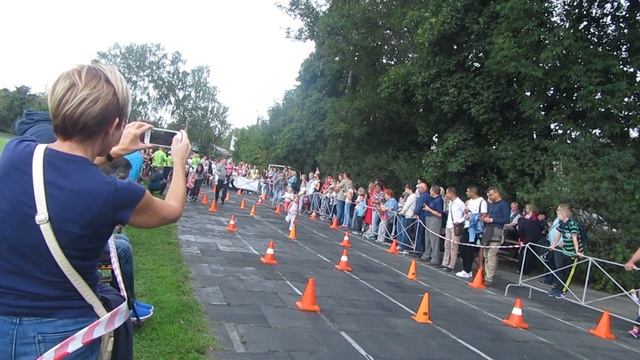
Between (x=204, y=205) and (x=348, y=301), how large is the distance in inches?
503

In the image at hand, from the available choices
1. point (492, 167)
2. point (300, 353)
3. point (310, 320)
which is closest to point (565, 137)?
point (492, 167)

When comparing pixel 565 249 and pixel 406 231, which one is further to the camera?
pixel 406 231

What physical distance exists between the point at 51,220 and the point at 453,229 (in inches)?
463

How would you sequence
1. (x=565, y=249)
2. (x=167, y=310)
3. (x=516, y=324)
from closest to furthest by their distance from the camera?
(x=167, y=310), (x=516, y=324), (x=565, y=249)

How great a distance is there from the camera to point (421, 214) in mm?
14641

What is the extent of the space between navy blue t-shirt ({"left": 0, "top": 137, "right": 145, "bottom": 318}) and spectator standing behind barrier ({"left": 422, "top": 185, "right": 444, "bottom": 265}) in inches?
489

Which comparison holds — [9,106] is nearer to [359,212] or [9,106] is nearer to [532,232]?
[359,212]

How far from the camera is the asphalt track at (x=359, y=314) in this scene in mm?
5555

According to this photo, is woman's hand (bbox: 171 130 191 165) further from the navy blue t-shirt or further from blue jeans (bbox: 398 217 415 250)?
blue jeans (bbox: 398 217 415 250)

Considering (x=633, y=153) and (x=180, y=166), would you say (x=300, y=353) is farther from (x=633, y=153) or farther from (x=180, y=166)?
(x=633, y=153)

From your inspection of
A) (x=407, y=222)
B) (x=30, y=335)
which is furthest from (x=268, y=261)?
(x=30, y=335)

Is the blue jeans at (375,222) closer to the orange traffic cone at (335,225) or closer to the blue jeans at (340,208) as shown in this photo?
the orange traffic cone at (335,225)

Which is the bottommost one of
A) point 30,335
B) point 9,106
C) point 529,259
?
point 30,335

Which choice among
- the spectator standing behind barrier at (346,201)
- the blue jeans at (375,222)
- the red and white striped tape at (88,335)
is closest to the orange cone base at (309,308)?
the red and white striped tape at (88,335)
